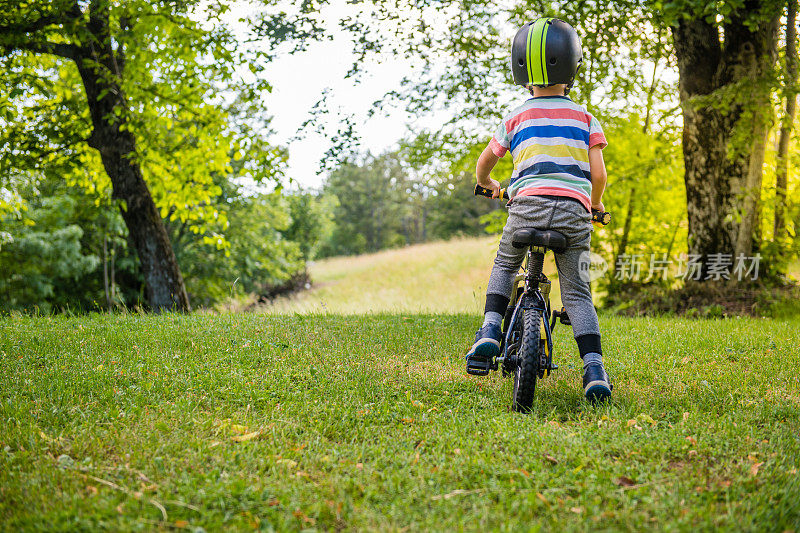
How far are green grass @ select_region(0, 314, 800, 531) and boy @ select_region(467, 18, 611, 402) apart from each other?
526mm

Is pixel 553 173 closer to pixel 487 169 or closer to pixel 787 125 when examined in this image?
pixel 487 169

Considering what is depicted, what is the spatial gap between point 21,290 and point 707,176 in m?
18.8

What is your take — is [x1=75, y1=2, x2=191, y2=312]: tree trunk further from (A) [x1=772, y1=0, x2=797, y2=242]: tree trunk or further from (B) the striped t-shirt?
(A) [x1=772, y1=0, x2=797, y2=242]: tree trunk

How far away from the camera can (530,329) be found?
3.50 metres

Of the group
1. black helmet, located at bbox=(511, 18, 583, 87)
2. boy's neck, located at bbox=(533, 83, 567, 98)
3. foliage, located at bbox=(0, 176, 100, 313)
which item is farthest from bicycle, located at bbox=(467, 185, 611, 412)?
foliage, located at bbox=(0, 176, 100, 313)

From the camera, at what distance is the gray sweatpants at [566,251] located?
349cm

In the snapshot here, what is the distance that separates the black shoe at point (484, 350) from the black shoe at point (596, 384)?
1.96ft

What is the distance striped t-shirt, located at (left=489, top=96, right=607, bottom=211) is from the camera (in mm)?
3516

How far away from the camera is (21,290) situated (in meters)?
18.6

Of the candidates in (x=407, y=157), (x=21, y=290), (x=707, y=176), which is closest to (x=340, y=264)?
(x=21, y=290)

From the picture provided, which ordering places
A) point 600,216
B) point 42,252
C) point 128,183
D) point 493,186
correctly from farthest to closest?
point 42,252, point 128,183, point 493,186, point 600,216

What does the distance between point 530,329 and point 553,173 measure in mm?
905

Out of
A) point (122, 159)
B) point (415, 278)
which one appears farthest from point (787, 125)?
point (415, 278)

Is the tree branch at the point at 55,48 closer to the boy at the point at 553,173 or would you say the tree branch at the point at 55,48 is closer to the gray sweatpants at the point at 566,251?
the boy at the point at 553,173
